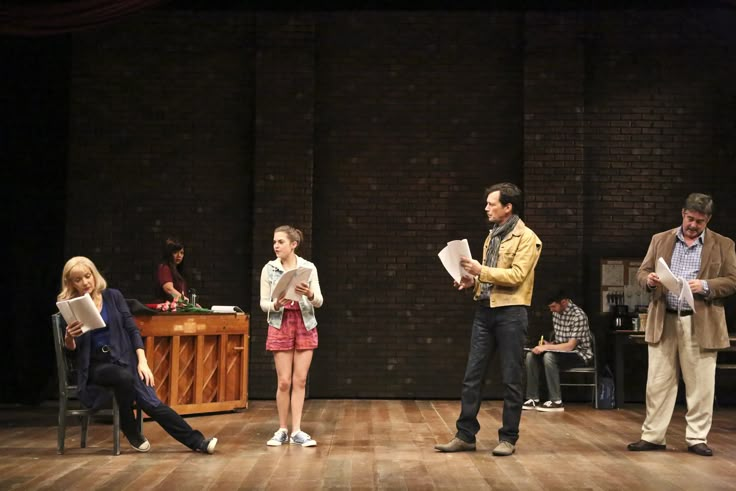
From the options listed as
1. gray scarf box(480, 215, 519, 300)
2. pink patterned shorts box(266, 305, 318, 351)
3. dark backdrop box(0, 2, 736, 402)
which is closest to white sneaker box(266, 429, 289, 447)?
pink patterned shorts box(266, 305, 318, 351)

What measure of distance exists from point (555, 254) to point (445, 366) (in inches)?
64.1

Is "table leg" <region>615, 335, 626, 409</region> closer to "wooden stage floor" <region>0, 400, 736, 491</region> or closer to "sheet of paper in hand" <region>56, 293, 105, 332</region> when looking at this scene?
"wooden stage floor" <region>0, 400, 736, 491</region>

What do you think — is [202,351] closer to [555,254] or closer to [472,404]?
[472,404]

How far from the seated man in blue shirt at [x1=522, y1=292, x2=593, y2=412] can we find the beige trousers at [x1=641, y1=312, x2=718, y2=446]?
2.61 metres

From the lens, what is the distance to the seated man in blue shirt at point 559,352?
8.27 meters

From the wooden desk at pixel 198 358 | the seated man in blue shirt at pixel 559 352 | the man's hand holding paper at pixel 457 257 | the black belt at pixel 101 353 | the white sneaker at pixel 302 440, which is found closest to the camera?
the man's hand holding paper at pixel 457 257

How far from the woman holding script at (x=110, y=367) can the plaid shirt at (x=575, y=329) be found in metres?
4.18

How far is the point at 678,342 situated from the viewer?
557cm

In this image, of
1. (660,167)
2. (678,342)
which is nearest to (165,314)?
(678,342)

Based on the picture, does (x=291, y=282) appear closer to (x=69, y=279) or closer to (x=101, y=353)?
(x=101, y=353)

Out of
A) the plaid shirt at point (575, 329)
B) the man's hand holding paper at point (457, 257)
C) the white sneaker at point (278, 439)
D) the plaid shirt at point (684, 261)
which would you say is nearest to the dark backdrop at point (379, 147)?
the plaid shirt at point (575, 329)

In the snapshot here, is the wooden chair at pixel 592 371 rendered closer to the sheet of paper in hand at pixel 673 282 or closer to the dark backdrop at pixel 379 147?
the dark backdrop at pixel 379 147

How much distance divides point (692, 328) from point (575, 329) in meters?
2.87

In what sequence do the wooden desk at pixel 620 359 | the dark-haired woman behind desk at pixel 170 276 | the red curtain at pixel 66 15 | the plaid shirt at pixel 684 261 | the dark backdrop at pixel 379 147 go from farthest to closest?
the dark backdrop at pixel 379 147
the wooden desk at pixel 620 359
the dark-haired woman behind desk at pixel 170 276
the red curtain at pixel 66 15
the plaid shirt at pixel 684 261
